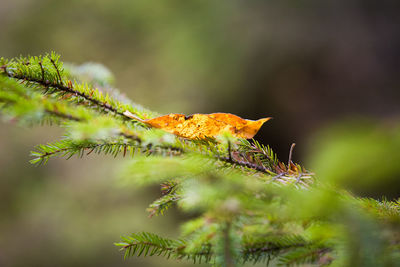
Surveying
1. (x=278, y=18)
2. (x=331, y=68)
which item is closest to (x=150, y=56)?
(x=278, y=18)

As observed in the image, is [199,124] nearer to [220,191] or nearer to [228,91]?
[220,191]

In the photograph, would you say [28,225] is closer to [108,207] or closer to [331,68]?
[108,207]

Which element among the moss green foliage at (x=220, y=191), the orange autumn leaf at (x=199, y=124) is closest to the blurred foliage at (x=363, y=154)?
the moss green foliage at (x=220, y=191)

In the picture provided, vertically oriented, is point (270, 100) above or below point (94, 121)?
above

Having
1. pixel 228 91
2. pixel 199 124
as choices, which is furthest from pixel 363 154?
pixel 228 91

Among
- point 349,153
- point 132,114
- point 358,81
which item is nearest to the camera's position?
point 349,153

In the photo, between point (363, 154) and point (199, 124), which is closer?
point (363, 154)

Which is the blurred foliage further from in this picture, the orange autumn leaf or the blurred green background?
the blurred green background
